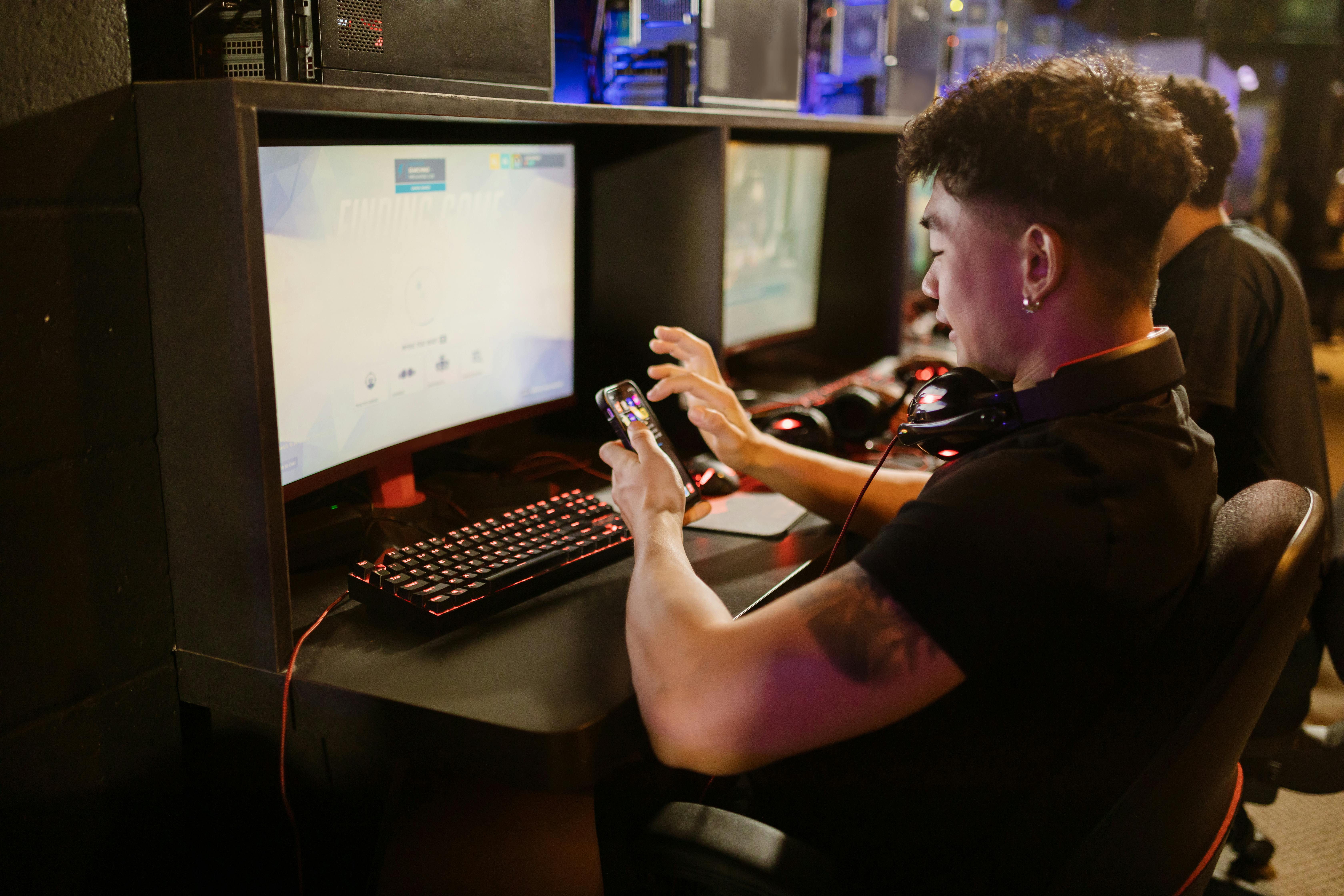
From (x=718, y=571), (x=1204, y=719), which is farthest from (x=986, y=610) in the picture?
(x=718, y=571)

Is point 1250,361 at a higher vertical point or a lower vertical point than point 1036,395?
lower

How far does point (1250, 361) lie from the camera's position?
70.3 inches

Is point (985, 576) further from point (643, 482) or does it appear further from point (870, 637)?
point (643, 482)

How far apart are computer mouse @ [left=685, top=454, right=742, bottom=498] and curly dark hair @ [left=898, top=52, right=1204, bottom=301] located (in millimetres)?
636

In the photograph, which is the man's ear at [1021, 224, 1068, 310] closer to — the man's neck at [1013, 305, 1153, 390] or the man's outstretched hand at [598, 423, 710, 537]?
the man's neck at [1013, 305, 1153, 390]

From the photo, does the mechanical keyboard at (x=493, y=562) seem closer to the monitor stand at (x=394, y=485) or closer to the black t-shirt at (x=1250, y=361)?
the monitor stand at (x=394, y=485)

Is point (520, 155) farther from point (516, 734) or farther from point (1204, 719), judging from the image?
point (1204, 719)

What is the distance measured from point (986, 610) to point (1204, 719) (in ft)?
0.57

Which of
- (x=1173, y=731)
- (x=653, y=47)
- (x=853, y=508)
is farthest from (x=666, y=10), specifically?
(x=1173, y=731)

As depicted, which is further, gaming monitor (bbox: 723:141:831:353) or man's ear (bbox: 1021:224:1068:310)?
gaming monitor (bbox: 723:141:831:353)

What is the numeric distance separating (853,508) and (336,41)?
759 millimetres

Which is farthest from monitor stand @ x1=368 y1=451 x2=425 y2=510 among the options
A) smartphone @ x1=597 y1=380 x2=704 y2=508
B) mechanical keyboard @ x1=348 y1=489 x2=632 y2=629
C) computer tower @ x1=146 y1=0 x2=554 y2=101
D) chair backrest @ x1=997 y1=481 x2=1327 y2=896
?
chair backrest @ x1=997 y1=481 x2=1327 y2=896

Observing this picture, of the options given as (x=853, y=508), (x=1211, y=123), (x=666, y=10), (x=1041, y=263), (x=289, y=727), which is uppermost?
(x=666, y=10)

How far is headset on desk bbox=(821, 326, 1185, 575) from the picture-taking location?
856 mm
